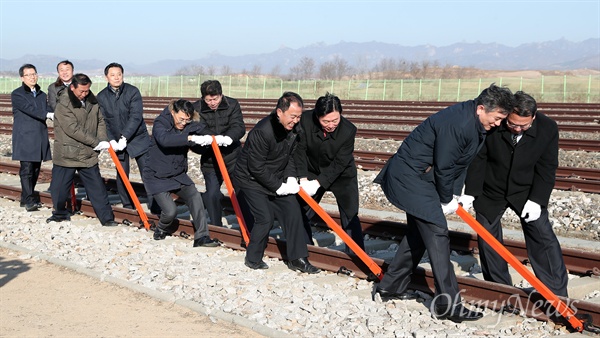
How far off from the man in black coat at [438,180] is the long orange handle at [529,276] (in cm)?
19

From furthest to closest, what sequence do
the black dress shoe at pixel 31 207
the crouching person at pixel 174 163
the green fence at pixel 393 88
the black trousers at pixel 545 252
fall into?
1. the green fence at pixel 393 88
2. the black dress shoe at pixel 31 207
3. the crouching person at pixel 174 163
4. the black trousers at pixel 545 252

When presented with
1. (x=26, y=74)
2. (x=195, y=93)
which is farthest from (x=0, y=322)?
(x=195, y=93)

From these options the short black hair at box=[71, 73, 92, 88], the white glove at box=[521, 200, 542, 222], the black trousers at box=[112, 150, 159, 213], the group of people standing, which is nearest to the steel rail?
the group of people standing

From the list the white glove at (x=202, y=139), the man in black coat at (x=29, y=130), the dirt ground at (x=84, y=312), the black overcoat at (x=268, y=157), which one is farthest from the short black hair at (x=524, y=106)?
the man in black coat at (x=29, y=130)

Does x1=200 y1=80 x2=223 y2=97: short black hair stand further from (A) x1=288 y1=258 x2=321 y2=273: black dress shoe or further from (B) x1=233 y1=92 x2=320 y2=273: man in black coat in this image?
(A) x1=288 y1=258 x2=321 y2=273: black dress shoe

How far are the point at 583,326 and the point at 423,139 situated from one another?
1.76 m

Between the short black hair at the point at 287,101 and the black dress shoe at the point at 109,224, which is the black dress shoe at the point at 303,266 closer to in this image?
the short black hair at the point at 287,101

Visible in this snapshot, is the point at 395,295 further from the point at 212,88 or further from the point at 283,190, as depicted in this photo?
the point at 212,88

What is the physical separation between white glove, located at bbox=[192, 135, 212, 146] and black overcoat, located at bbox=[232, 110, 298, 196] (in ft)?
3.29

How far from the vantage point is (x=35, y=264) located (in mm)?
8727

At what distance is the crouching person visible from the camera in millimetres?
8906

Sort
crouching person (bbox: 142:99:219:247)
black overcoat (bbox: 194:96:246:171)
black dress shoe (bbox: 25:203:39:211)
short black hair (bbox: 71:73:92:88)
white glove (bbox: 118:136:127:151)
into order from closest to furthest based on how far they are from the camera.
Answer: crouching person (bbox: 142:99:219:247) → black overcoat (bbox: 194:96:246:171) → short black hair (bbox: 71:73:92:88) → white glove (bbox: 118:136:127:151) → black dress shoe (bbox: 25:203:39:211)

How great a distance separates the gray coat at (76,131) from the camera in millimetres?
10133

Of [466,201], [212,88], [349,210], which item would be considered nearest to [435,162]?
[466,201]
